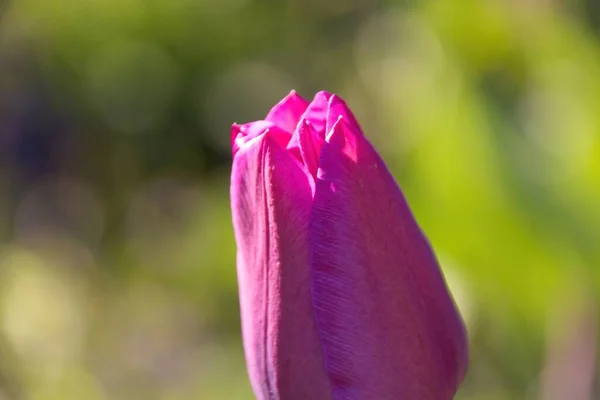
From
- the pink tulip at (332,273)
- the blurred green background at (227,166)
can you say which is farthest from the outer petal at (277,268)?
the blurred green background at (227,166)

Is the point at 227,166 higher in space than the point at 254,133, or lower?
lower

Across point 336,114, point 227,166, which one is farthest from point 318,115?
point 227,166

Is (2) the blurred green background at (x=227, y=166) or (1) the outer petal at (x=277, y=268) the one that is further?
(2) the blurred green background at (x=227, y=166)

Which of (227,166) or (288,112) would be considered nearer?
(288,112)

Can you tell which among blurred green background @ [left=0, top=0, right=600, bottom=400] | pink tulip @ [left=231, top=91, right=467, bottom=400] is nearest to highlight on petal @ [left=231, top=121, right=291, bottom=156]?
pink tulip @ [left=231, top=91, right=467, bottom=400]

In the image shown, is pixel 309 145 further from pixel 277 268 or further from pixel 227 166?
pixel 227 166

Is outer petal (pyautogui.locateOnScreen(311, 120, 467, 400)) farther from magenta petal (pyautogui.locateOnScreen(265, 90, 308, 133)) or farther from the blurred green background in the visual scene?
the blurred green background

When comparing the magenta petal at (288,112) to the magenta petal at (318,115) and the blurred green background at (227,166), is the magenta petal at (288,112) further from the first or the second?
the blurred green background at (227,166)

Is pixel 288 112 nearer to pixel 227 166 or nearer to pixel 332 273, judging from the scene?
pixel 332 273
